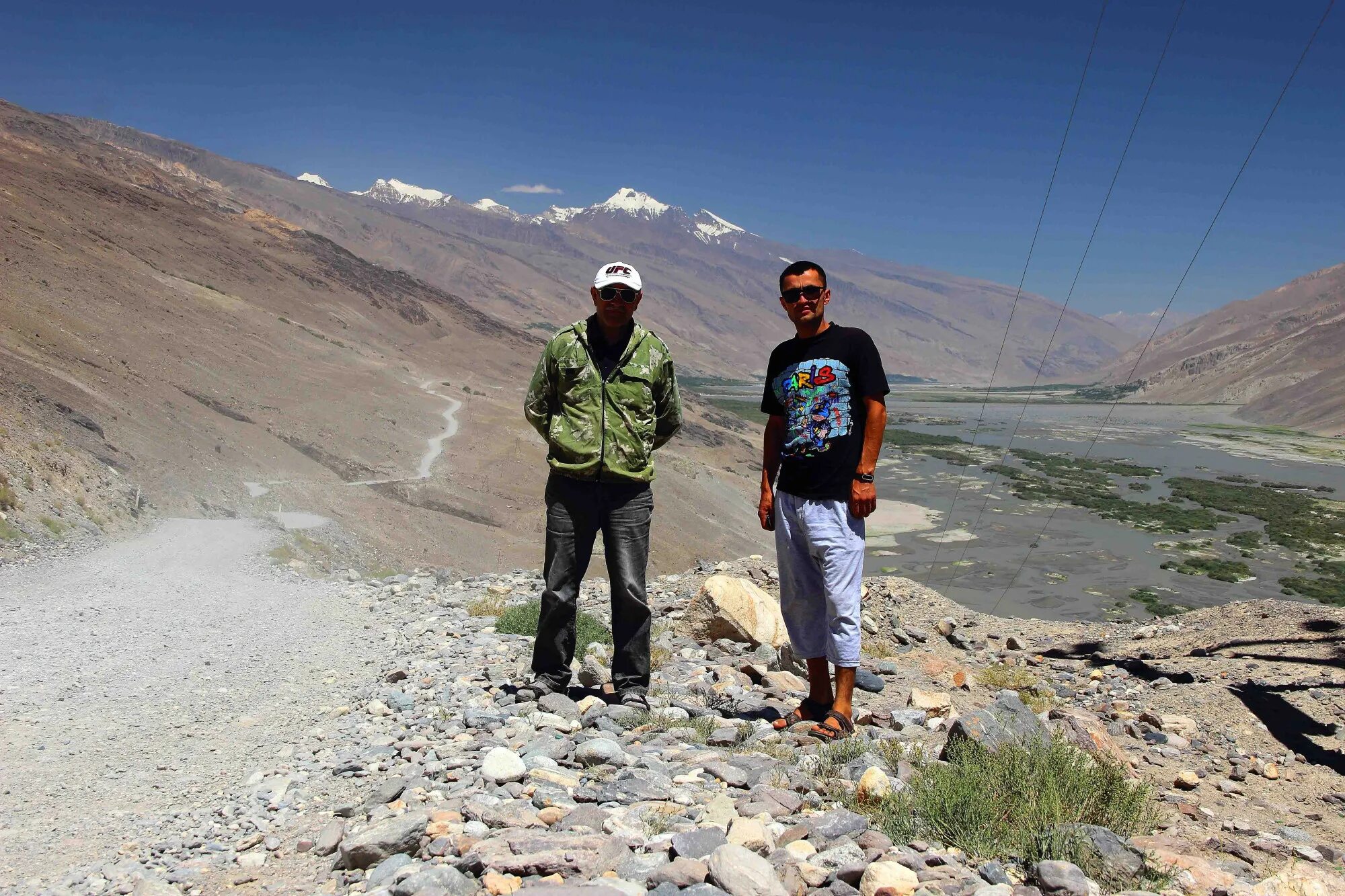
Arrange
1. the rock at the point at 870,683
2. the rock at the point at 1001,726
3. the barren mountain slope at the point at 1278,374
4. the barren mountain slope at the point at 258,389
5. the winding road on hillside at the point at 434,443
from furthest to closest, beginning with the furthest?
the barren mountain slope at the point at 1278,374 → the winding road on hillside at the point at 434,443 → the barren mountain slope at the point at 258,389 → the rock at the point at 870,683 → the rock at the point at 1001,726

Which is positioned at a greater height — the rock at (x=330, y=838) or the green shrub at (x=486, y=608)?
the rock at (x=330, y=838)

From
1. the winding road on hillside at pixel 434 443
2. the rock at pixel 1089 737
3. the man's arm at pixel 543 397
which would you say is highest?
the man's arm at pixel 543 397

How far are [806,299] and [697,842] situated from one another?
2.50m

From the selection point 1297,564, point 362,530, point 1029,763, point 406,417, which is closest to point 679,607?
point 1029,763

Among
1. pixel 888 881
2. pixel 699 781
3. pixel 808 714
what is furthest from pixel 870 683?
pixel 888 881

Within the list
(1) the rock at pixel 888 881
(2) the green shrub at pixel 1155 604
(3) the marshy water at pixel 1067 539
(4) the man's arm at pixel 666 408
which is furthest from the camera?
(3) the marshy water at pixel 1067 539

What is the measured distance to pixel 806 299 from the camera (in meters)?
4.14

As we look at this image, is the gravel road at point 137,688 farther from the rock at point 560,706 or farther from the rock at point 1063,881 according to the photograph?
the rock at point 1063,881

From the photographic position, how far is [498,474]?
27766mm

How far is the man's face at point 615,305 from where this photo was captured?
434 cm

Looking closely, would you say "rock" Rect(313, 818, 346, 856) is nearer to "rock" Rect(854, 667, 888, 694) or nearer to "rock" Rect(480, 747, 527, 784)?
"rock" Rect(480, 747, 527, 784)

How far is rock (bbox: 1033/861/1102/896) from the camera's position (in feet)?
8.11

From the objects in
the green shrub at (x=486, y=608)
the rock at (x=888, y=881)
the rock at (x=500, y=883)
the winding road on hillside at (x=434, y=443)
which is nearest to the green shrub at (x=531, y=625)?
the green shrub at (x=486, y=608)

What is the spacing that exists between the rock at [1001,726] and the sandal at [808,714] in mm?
647
